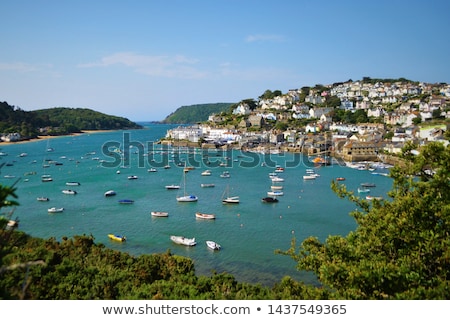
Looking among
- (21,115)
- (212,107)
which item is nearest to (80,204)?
(21,115)

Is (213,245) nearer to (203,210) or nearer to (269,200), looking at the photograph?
(203,210)

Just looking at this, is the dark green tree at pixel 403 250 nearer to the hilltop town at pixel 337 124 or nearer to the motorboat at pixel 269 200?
the motorboat at pixel 269 200

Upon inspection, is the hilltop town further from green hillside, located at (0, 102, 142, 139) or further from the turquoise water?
green hillside, located at (0, 102, 142, 139)

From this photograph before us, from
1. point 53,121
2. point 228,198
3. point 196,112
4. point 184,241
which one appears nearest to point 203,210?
point 228,198

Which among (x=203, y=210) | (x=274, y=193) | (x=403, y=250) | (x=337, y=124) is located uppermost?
(x=337, y=124)

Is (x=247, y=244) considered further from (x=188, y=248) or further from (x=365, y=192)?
(x=365, y=192)

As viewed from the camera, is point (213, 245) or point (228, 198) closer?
point (213, 245)

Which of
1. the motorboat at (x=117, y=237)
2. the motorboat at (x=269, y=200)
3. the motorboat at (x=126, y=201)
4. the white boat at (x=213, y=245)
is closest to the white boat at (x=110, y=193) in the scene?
the motorboat at (x=126, y=201)
